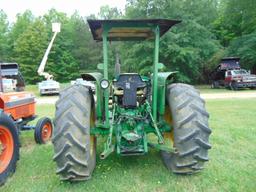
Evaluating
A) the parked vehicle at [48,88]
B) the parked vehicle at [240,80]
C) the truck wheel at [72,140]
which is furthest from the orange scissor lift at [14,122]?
the parked vehicle at [240,80]

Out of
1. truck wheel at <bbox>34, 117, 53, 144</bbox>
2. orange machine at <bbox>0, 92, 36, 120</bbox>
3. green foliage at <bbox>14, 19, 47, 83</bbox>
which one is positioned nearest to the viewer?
orange machine at <bbox>0, 92, 36, 120</bbox>

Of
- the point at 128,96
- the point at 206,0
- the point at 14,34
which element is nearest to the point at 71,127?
the point at 128,96

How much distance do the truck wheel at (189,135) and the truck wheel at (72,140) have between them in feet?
3.85

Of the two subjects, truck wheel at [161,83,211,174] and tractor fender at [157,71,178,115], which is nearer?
truck wheel at [161,83,211,174]

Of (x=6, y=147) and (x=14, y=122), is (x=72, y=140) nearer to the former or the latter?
(x=6, y=147)

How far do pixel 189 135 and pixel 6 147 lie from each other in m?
2.52

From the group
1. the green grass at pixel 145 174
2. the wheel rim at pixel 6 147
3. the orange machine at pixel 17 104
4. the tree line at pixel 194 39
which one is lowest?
the green grass at pixel 145 174

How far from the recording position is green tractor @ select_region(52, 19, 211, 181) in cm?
409

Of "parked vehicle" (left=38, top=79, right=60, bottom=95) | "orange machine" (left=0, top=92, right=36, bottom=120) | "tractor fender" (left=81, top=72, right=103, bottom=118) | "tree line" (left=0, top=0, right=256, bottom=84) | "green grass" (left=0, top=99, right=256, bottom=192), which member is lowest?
"parked vehicle" (left=38, top=79, right=60, bottom=95)

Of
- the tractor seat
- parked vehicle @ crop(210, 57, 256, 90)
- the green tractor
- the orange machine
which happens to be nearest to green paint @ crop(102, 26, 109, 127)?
the green tractor

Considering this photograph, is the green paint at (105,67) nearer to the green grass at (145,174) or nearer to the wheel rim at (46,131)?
the green grass at (145,174)

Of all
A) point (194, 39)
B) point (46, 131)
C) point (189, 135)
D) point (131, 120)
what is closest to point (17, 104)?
point (46, 131)

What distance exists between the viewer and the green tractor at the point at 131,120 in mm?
4086

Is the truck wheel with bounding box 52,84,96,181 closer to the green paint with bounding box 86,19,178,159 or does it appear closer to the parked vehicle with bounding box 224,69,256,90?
the green paint with bounding box 86,19,178,159
